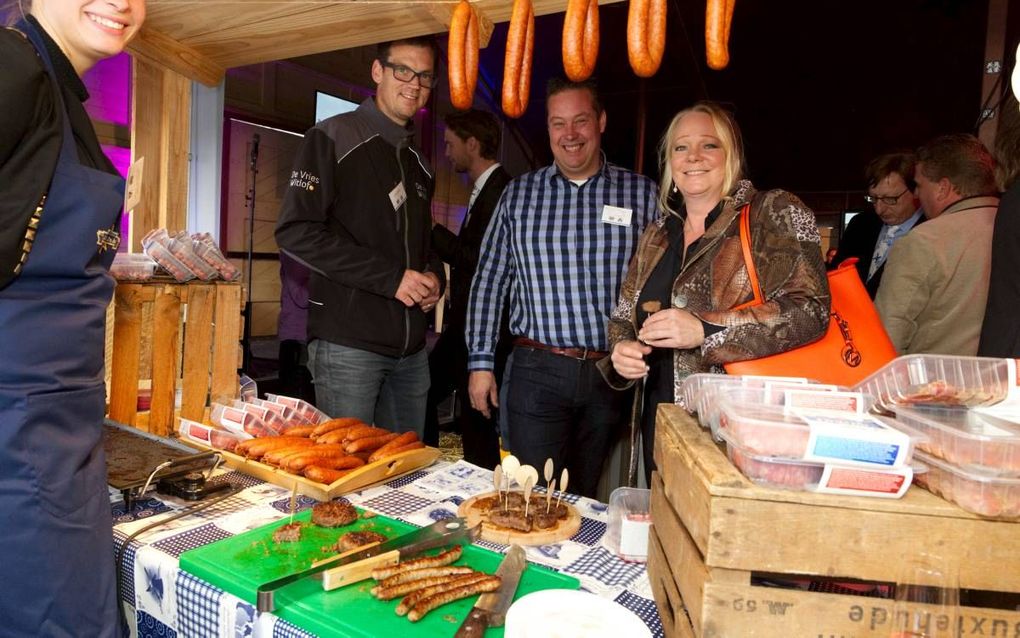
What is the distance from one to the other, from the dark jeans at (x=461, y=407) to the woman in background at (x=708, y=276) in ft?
7.06

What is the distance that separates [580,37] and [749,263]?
878 mm

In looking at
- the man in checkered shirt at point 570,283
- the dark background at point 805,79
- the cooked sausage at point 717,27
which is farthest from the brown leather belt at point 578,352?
the dark background at point 805,79

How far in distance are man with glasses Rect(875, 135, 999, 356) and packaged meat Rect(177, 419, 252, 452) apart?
2.81m

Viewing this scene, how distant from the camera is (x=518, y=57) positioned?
7.22ft

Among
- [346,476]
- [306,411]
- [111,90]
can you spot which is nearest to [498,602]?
[346,476]

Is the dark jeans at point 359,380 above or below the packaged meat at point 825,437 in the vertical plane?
below

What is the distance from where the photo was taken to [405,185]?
3201 millimetres

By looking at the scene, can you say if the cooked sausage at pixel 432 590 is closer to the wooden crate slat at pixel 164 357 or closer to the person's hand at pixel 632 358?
the person's hand at pixel 632 358

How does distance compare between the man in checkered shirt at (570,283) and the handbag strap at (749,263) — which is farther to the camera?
the man in checkered shirt at (570,283)

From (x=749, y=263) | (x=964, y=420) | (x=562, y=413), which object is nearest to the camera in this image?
(x=964, y=420)

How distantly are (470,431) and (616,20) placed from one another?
8.00 meters

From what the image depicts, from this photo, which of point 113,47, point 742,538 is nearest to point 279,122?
point 113,47

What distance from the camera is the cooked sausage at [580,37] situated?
6.43 ft

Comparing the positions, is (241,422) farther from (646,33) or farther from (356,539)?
(646,33)
